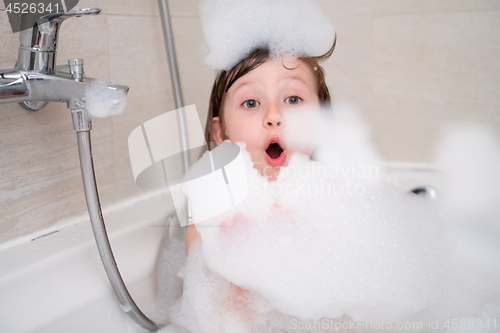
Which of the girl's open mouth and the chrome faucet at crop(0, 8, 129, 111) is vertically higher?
→ the chrome faucet at crop(0, 8, 129, 111)

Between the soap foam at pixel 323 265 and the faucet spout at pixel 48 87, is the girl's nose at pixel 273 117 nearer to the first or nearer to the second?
the soap foam at pixel 323 265

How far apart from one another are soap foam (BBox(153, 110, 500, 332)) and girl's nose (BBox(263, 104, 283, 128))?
38 millimetres

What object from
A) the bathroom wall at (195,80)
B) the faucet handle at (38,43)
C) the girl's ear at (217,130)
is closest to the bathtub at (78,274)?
the bathroom wall at (195,80)

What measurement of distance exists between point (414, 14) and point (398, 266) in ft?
2.35

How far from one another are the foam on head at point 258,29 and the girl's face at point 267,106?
0.04 meters

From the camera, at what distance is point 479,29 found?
1.07 meters

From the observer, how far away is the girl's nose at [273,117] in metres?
0.72

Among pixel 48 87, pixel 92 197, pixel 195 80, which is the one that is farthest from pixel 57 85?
pixel 195 80

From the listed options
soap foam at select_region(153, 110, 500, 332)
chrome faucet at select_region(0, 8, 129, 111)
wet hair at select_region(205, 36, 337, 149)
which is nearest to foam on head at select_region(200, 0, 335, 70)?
wet hair at select_region(205, 36, 337, 149)

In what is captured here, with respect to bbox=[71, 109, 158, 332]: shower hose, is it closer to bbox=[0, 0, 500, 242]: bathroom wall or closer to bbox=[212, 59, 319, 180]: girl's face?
bbox=[0, 0, 500, 242]: bathroom wall

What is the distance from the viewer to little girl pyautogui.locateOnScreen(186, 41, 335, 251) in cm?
73

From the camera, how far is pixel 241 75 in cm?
75

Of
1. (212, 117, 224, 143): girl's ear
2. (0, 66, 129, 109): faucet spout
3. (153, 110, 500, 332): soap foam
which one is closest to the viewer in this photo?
(0, 66, 129, 109): faucet spout

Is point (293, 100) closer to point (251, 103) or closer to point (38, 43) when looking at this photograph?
point (251, 103)
